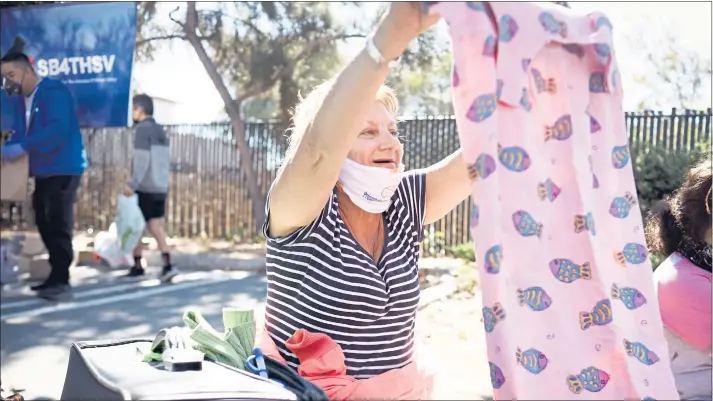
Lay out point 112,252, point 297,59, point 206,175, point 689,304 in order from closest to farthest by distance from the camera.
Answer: point 689,304, point 112,252, point 297,59, point 206,175

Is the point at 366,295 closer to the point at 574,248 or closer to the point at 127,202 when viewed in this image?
the point at 574,248

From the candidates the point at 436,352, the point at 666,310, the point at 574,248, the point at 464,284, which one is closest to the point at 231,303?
the point at 464,284

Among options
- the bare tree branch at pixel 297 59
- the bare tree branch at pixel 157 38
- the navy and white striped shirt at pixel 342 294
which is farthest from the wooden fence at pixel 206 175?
the navy and white striped shirt at pixel 342 294

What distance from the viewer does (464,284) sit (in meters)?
7.07

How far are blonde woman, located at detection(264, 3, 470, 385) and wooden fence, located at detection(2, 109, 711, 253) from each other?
9.04 m

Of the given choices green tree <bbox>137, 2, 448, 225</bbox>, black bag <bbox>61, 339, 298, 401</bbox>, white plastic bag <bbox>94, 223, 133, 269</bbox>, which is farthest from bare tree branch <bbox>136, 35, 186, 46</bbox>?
black bag <bbox>61, 339, 298, 401</bbox>

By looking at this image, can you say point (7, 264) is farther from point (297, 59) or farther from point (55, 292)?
point (297, 59)

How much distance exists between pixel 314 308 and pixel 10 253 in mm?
6553

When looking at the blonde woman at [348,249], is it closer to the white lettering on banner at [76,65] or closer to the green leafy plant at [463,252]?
the white lettering on banner at [76,65]

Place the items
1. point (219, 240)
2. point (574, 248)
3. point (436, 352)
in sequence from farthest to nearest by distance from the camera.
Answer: point (219, 240) → point (436, 352) → point (574, 248)

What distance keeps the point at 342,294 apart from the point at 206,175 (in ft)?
39.8

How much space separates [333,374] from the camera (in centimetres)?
175

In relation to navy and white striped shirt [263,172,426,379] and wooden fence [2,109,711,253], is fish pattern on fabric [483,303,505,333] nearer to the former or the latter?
navy and white striped shirt [263,172,426,379]

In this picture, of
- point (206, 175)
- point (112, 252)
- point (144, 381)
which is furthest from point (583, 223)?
point (206, 175)
